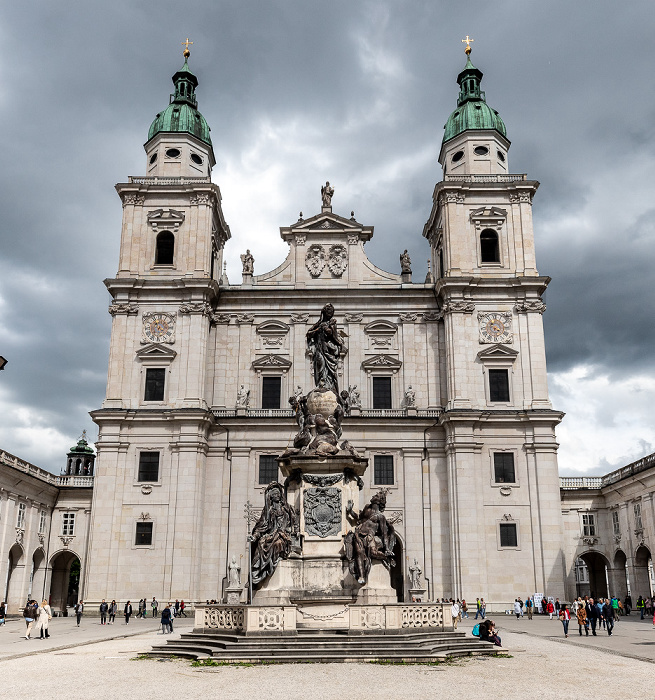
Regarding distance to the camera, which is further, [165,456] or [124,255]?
[124,255]

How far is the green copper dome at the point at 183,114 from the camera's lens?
159 ft

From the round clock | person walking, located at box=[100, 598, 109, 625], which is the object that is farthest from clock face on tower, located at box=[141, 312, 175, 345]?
person walking, located at box=[100, 598, 109, 625]

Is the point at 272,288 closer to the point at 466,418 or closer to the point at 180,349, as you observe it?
the point at 180,349

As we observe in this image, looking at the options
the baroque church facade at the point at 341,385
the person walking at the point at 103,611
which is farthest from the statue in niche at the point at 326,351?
the person walking at the point at 103,611

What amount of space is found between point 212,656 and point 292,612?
1.96m

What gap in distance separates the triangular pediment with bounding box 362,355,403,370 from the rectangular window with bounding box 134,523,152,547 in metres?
15.0

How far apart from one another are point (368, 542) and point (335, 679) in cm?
533

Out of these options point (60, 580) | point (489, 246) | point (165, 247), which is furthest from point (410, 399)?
point (60, 580)

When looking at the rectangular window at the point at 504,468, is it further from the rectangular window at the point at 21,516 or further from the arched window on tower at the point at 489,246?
the rectangular window at the point at 21,516

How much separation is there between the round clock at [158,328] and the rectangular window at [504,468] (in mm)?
19785

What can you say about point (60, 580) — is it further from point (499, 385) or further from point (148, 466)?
point (499, 385)

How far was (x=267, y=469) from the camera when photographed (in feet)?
137

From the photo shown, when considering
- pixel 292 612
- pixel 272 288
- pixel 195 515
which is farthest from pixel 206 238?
pixel 292 612

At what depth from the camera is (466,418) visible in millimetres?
40375
